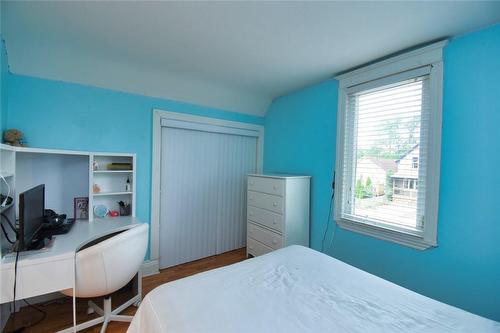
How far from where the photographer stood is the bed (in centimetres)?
97

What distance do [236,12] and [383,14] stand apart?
0.97 meters

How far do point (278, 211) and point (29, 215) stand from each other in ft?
7.03

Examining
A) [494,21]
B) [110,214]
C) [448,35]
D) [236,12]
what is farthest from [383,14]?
[110,214]

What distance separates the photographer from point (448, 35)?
1.67m

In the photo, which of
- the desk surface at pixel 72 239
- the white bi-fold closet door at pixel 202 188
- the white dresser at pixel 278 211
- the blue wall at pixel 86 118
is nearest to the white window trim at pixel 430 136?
the white dresser at pixel 278 211

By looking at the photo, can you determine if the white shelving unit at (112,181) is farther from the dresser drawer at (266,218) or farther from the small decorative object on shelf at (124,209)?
the dresser drawer at (266,218)

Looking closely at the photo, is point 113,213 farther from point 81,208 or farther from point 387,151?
point 387,151

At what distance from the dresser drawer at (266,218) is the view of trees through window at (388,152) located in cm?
86

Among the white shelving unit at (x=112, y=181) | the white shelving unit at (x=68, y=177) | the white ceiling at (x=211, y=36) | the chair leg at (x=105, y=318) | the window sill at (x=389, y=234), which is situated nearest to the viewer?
the white ceiling at (x=211, y=36)

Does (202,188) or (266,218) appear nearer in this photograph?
(266,218)

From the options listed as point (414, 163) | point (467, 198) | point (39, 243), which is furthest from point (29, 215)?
point (467, 198)

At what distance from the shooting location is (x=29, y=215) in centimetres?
143

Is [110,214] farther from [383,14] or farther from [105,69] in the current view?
[383,14]

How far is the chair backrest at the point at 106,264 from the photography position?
1490 millimetres
